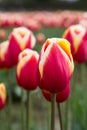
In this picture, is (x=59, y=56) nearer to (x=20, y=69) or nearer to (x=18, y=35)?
(x=20, y=69)

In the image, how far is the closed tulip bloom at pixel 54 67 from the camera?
107cm

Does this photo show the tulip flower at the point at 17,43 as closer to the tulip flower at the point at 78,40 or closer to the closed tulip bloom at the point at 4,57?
the closed tulip bloom at the point at 4,57

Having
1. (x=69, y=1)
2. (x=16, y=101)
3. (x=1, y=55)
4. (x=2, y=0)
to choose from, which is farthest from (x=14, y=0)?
(x=1, y=55)

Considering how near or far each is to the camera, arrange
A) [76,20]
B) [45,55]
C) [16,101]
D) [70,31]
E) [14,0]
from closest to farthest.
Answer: [45,55]
[70,31]
[76,20]
[16,101]
[14,0]

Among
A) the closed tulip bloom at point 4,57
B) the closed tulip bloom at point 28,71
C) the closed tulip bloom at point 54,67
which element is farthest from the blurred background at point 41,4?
the closed tulip bloom at point 54,67

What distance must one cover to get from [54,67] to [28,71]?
0.83ft

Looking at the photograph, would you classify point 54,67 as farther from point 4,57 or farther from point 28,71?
point 4,57

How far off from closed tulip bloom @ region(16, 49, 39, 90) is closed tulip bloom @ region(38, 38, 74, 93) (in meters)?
0.22

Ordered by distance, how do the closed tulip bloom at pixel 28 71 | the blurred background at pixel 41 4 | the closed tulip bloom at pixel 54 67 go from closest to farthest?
the closed tulip bloom at pixel 54 67 → the closed tulip bloom at pixel 28 71 → the blurred background at pixel 41 4

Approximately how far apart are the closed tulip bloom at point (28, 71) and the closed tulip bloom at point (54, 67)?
22cm

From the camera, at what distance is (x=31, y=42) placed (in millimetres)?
1594

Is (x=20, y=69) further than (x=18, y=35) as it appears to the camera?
No

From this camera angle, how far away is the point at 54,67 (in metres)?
1.08

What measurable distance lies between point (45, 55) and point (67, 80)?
0.24ft
